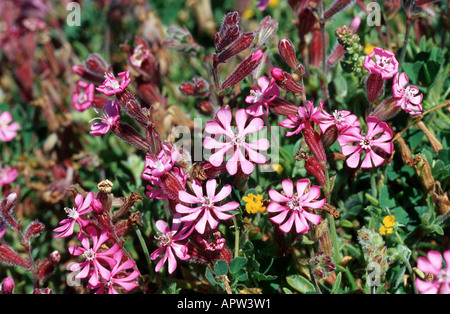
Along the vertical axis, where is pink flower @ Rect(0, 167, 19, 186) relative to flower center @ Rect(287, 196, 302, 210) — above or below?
above

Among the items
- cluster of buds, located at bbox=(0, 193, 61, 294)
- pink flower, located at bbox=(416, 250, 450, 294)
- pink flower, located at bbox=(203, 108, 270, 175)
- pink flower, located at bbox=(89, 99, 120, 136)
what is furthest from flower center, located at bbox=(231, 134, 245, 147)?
cluster of buds, located at bbox=(0, 193, 61, 294)

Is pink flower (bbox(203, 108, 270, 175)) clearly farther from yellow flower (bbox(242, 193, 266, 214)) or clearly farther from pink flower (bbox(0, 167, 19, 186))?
pink flower (bbox(0, 167, 19, 186))

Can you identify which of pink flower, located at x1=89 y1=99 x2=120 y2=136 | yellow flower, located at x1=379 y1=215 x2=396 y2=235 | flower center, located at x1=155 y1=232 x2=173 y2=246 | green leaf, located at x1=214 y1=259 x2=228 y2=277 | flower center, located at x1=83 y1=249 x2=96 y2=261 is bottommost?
green leaf, located at x1=214 y1=259 x2=228 y2=277

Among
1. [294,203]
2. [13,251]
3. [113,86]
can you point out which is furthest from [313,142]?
[13,251]

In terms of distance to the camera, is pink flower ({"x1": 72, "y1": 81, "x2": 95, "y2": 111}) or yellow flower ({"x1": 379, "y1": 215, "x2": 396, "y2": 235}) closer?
yellow flower ({"x1": 379, "y1": 215, "x2": 396, "y2": 235})

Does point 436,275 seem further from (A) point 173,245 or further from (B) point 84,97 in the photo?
(B) point 84,97

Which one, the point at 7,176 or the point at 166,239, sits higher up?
the point at 7,176
